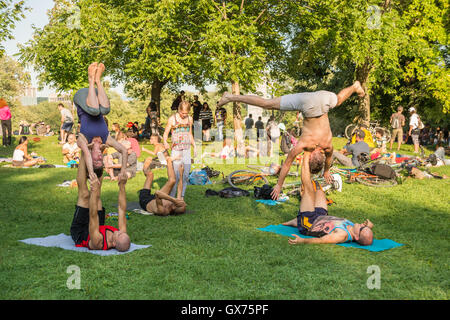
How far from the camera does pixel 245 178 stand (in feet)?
39.2

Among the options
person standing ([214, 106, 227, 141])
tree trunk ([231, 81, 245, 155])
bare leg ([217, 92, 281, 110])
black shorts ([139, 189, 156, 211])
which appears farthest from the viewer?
person standing ([214, 106, 227, 141])

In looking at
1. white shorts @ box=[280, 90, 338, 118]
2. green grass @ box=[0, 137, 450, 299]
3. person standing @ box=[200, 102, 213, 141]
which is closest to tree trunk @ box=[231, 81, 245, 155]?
person standing @ box=[200, 102, 213, 141]

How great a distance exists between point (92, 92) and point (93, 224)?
1.77 meters

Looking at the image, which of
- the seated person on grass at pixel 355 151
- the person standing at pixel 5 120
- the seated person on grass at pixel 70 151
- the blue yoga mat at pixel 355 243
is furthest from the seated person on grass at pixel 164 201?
the person standing at pixel 5 120

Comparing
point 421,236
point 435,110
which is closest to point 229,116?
point 435,110

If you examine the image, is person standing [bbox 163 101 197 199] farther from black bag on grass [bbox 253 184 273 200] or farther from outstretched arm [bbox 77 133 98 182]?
outstretched arm [bbox 77 133 98 182]

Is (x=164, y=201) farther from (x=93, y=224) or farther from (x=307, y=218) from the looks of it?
(x=307, y=218)

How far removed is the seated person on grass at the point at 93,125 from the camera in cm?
558

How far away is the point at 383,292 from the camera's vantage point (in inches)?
174

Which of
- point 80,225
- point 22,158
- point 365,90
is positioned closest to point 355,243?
point 80,225

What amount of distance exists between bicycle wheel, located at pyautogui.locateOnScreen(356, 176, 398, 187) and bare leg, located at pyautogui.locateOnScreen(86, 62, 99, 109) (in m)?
8.45

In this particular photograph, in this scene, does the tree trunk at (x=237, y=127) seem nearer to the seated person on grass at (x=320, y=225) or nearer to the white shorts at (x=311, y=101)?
the seated person on grass at (x=320, y=225)

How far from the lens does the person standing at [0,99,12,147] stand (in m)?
20.0
